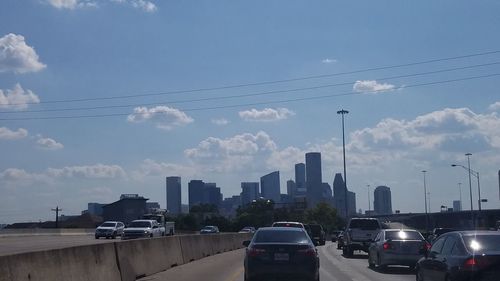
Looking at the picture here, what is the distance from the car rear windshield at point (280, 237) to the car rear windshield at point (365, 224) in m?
21.5

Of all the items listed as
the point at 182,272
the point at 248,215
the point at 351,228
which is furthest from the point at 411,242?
the point at 248,215

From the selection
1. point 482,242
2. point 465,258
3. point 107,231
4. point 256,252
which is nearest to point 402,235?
point 256,252

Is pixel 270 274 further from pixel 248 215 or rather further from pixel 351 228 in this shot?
pixel 248 215

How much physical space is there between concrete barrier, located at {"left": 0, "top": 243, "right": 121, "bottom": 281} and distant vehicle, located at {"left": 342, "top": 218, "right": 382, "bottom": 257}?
22.1 metres

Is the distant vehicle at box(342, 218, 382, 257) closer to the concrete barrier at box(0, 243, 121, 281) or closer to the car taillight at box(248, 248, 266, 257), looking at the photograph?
the car taillight at box(248, 248, 266, 257)

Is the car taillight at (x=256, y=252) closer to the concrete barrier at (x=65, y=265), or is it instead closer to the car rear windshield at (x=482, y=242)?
the concrete barrier at (x=65, y=265)

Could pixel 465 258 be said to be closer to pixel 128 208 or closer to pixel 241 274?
pixel 241 274

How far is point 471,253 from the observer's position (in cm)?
1395

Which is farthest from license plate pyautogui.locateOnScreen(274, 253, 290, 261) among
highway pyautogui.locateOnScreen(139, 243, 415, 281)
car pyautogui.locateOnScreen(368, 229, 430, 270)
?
car pyautogui.locateOnScreen(368, 229, 430, 270)

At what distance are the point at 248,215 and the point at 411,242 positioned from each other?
4202 inches

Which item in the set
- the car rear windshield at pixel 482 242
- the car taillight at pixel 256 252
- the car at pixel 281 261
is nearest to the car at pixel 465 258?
the car rear windshield at pixel 482 242

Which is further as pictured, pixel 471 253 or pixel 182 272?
→ pixel 182 272

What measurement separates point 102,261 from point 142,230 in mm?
36502

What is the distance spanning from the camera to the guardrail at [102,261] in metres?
12.9
